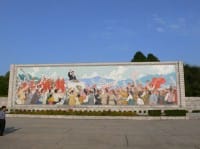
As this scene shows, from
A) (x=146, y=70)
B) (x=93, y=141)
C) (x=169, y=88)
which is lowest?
(x=93, y=141)

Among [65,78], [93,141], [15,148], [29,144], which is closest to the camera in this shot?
[15,148]

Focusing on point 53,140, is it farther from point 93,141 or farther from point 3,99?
point 3,99

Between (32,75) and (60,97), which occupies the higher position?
(32,75)

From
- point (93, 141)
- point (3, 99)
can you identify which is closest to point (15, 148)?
point (93, 141)

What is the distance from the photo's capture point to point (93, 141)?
9336mm

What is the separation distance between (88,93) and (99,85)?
143 centimetres

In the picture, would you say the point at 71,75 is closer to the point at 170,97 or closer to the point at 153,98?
the point at 153,98

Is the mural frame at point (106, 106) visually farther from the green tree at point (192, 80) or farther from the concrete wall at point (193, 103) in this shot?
the green tree at point (192, 80)

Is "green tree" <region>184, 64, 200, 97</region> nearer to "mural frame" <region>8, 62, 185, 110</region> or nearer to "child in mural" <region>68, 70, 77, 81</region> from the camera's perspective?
"mural frame" <region>8, 62, 185, 110</region>

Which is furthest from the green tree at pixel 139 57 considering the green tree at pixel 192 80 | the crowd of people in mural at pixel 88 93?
the crowd of people in mural at pixel 88 93

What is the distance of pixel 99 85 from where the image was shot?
26422mm

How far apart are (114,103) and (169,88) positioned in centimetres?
583

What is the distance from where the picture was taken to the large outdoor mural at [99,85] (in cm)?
2569

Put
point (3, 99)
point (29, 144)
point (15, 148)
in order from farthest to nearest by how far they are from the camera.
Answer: point (3, 99), point (29, 144), point (15, 148)
